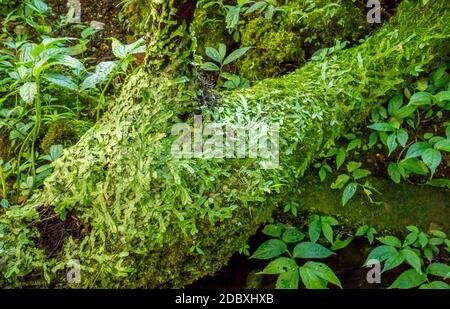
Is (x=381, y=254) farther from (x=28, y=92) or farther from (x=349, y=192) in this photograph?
(x=28, y=92)

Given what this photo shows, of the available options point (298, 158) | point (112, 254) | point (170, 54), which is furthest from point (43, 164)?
point (298, 158)

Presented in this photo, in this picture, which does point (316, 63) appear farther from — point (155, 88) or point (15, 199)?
point (15, 199)

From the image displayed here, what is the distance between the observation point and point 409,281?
1.85 meters

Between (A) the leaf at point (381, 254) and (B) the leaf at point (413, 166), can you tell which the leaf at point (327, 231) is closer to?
(A) the leaf at point (381, 254)

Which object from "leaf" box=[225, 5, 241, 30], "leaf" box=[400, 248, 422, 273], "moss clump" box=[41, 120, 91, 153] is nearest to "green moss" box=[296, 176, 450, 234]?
"leaf" box=[400, 248, 422, 273]

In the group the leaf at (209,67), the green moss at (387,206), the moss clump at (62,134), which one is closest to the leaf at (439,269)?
the green moss at (387,206)

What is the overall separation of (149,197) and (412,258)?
43.3 inches

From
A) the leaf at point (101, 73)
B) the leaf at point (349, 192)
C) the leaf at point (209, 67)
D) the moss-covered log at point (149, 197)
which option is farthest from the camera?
the leaf at point (209, 67)

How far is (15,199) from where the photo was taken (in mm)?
1981

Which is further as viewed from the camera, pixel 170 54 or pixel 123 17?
pixel 123 17

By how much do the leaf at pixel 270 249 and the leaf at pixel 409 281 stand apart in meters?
0.47

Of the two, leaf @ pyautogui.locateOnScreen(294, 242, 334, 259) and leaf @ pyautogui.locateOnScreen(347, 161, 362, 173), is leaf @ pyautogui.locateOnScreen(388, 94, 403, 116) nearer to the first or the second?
leaf @ pyautogui.locateOnScreen(347, 161, 362, 173)

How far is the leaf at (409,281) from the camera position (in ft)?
6.04

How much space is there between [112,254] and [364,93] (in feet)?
4.62
